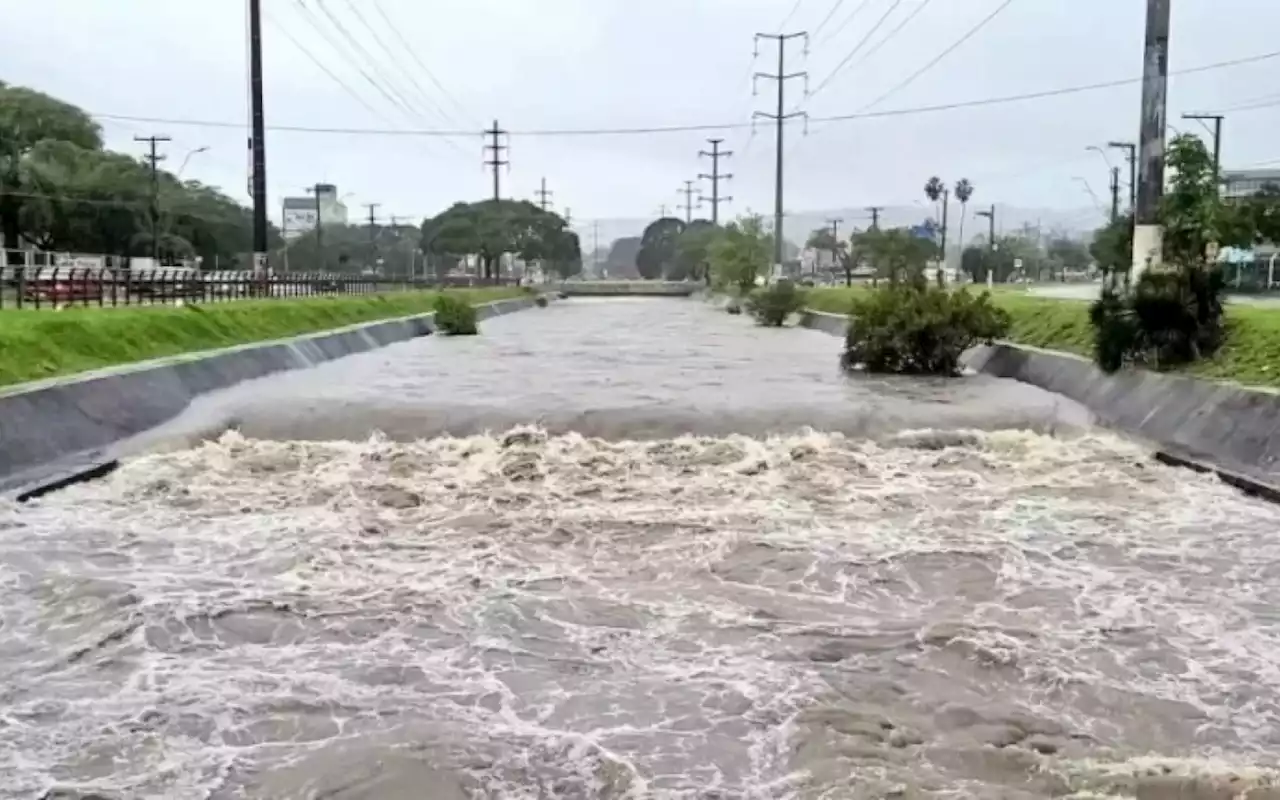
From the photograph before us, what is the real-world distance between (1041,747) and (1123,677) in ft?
3.94

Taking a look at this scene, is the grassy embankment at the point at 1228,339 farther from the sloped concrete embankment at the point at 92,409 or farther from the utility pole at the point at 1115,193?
the utility pole at the point at 1115,193

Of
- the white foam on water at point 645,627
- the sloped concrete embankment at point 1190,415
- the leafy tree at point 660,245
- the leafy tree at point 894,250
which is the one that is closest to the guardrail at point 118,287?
the white foam on water at point 645,627

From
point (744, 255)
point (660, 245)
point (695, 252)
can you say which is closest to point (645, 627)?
point (744, 255)

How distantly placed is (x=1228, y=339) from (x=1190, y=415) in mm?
2013

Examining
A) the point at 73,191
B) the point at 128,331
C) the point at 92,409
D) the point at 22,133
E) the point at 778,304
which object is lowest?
the point at 92,409

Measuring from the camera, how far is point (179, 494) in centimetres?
1168

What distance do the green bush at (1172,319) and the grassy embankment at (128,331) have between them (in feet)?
41.9

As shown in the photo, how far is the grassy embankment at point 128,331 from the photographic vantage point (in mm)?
14812

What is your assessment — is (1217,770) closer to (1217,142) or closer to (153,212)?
(1217,142)

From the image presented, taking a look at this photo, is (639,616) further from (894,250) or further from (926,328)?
(894,250)

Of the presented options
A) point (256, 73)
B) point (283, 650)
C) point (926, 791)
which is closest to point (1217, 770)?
point (926, 791)

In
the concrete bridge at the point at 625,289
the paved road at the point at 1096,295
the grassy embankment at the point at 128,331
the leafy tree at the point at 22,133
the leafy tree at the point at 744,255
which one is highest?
the leafy tree at the point at 22,133

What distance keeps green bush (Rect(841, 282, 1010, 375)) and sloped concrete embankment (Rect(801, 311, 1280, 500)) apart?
308 cm

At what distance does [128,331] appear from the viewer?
18219 millimetres
